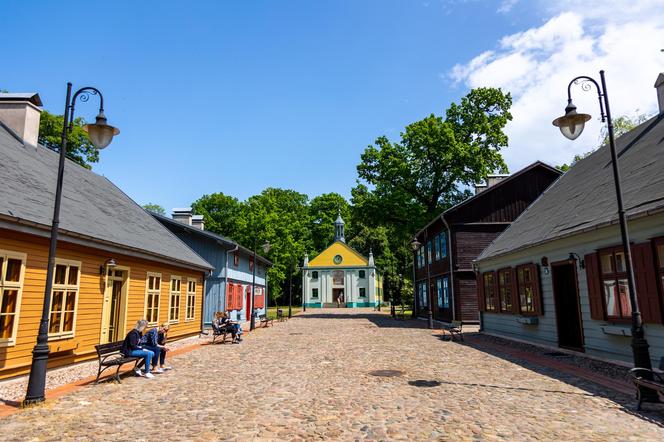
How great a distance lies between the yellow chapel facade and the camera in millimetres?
A: 62844

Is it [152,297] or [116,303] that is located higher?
[152,297]

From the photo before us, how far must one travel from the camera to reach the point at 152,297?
50.8ft

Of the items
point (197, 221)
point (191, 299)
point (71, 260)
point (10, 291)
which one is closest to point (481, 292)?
point (191, 299)

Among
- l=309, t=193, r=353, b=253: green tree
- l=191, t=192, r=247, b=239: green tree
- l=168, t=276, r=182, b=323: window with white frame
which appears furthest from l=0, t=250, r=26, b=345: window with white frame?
l=309, t=193, r=353, b=253: green tree

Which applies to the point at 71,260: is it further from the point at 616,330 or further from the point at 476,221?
the point at 476,221

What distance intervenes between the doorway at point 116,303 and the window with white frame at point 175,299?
3.20 metres

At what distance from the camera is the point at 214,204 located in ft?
204

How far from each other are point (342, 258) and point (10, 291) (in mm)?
55459

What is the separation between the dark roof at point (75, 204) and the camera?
9945 millimetres

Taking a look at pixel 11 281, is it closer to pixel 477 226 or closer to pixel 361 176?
pixel 477 226

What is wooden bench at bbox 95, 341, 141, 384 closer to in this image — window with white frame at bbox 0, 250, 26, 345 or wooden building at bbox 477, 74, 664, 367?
window with white frame at bbox 0, 250, 26, 345

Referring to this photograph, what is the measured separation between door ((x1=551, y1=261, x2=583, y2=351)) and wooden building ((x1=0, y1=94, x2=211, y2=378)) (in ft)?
43.9

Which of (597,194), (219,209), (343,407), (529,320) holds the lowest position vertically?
(343,407)

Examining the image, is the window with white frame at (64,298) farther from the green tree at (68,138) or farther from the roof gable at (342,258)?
the roof gable at (342,258)
